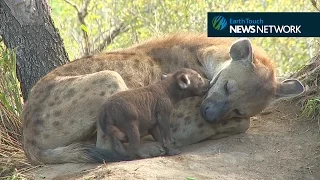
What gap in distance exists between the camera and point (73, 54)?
8.88 meters

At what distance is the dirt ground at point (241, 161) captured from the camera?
16.6 feet

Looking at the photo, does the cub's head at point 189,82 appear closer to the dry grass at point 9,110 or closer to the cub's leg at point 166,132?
the cub's leg at point 166,132

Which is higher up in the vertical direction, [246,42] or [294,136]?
[246,42]

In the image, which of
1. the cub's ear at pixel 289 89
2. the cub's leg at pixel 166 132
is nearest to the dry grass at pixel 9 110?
the cub's leg at pixel 166 132

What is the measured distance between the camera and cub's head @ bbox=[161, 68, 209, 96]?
5664 mm

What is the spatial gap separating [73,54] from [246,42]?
3549 mm

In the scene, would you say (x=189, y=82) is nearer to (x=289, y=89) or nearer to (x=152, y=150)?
(x=152, y=150)

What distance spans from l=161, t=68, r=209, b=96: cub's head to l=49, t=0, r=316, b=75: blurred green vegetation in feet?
11.7

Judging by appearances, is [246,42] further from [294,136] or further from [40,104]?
[40,104]

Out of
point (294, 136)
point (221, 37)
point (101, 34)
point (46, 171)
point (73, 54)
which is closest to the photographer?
point (46, 171)

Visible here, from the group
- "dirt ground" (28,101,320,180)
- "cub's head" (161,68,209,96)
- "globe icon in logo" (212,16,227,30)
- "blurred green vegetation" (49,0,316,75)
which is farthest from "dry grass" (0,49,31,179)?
"blurred green vegetation" (49,0,316,75)

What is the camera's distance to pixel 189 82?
224 inches

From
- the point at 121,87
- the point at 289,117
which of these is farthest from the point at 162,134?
the point at 289,117

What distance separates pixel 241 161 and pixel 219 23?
195 centimetres
